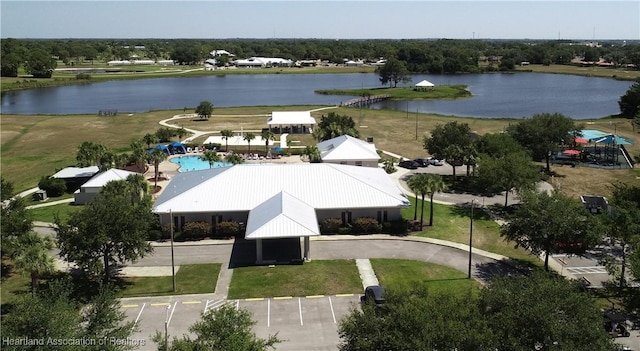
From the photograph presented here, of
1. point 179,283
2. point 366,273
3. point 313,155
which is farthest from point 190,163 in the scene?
point 366,273

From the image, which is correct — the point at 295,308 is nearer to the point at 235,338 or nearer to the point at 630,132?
the point at 235,338

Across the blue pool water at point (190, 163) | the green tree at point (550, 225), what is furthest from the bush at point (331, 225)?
the blue pool water at point (190, 163)

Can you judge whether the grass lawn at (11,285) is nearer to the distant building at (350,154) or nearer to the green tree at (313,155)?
the green tree at (313,155)

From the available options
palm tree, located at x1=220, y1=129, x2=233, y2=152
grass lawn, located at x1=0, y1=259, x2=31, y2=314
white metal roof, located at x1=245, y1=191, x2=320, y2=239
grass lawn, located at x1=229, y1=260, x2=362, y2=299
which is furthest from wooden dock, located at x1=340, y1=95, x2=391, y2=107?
grass lawn, located at x1=0, y1=259, x2=31, y2=314

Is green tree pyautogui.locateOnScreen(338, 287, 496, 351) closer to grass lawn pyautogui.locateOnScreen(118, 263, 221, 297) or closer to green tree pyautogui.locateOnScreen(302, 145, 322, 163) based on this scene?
grass lawn pyautogui.locateOnScreen(118, 263, 221, 297)

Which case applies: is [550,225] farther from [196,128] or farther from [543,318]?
[196,128]
